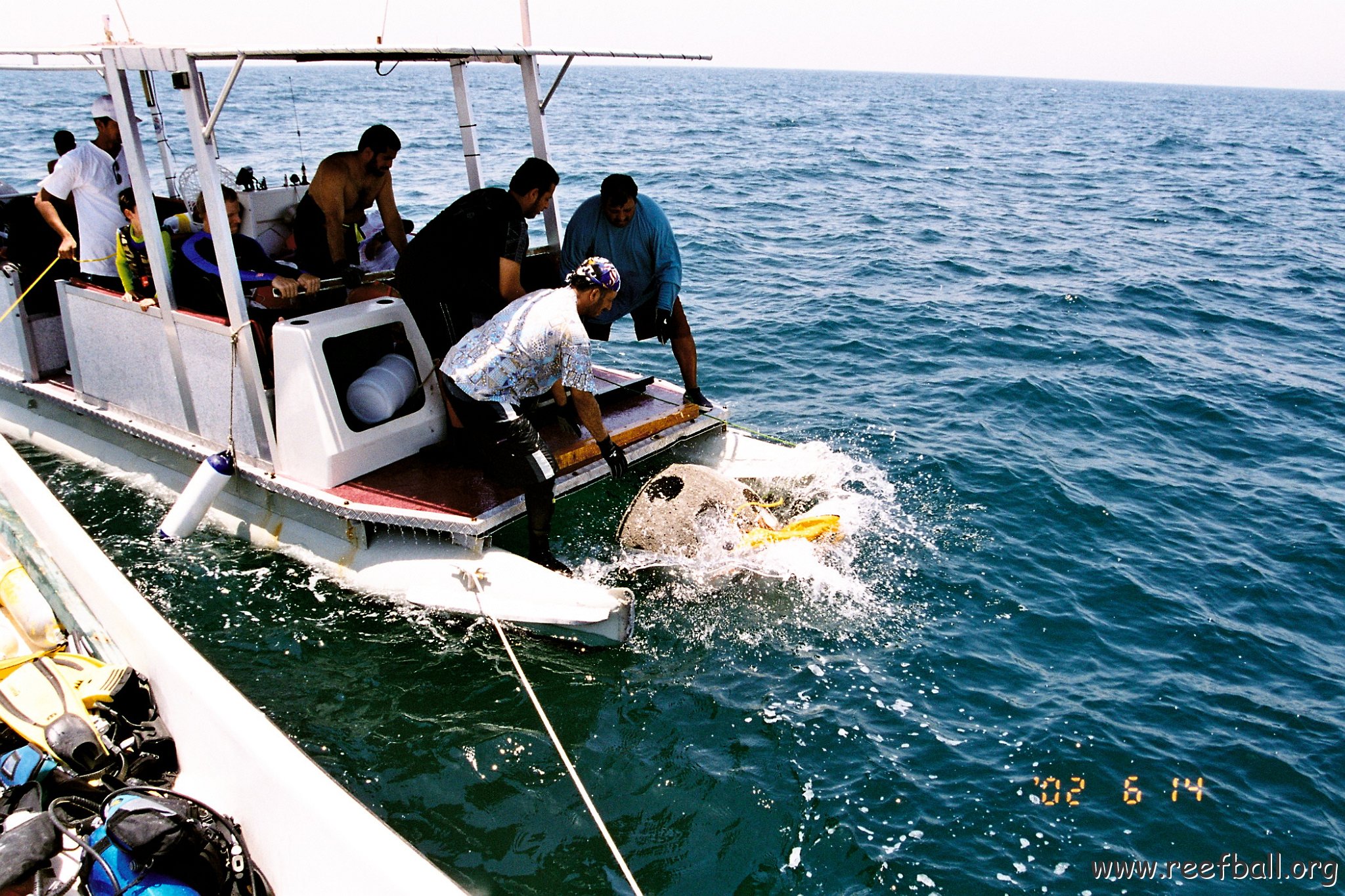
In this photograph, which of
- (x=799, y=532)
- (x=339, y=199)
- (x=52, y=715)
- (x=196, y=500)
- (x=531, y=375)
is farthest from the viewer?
(x=339, y=199)

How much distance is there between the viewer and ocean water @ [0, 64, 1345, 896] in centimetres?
491

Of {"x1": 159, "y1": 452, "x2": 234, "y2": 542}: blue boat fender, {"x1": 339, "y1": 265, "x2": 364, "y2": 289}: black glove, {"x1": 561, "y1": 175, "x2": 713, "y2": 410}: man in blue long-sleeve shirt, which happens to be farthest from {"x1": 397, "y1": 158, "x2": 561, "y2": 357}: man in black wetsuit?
{"x1": 159, "y1": 452, "x2": 234, "y2": 542}: blue boat fender

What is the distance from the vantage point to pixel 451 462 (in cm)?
677

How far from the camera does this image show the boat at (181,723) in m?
3.49

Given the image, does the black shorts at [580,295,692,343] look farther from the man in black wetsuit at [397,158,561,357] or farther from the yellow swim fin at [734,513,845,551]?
the yellow swim fin at [734,513,845,551]

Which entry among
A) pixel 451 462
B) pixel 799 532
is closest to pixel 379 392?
pixel 451 462

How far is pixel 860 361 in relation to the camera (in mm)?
12320

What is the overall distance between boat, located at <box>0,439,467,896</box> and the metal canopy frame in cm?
133

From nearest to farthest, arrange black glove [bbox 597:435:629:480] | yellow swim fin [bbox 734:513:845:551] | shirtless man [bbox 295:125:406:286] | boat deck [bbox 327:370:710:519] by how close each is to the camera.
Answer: boat deck [bbox 327:370:710:519]
black glove [bbox 597:435:629:480]
yellow swim fin [bbox 734:513:845:551]
shirtless man [bbox 295:125:406:286]

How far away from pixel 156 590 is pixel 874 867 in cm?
509

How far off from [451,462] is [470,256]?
145 cm

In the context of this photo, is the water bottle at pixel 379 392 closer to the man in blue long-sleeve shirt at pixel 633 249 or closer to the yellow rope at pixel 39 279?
the man in blue long-sleeve shirt at pixel 633 249

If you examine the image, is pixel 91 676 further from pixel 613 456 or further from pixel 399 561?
pixel 613 456

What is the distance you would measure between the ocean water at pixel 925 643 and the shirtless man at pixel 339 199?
1598 millimetres
